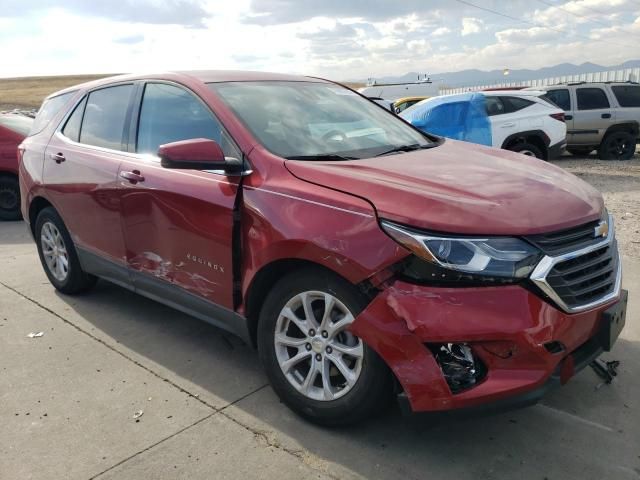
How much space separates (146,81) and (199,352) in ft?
6.08

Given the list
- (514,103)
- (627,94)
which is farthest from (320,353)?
(627,94)

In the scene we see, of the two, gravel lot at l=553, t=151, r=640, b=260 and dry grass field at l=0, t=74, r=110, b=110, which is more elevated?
dry grass field at l=0, t=74, r=110, b=110

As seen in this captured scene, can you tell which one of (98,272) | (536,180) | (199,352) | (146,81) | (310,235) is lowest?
(199,352)

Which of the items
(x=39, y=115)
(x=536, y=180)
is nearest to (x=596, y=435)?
(x=536, y=180)

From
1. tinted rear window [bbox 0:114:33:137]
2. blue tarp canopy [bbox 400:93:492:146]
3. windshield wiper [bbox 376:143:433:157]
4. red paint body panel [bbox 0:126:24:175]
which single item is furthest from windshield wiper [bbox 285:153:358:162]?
blue tarp canopy [bbox 400:93:492:146]

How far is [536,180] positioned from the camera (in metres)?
2.92

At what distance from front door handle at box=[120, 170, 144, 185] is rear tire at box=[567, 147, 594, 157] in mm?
12314

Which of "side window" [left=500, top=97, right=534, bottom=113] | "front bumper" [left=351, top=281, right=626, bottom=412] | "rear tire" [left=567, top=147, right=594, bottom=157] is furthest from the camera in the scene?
"rear tire" [left=567, top=147, right=594, bottom=157]

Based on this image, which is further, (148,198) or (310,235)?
(148,198)

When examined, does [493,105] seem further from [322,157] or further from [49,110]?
[322,157]

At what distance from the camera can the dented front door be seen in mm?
3174

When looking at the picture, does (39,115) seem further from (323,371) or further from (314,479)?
(314,479)

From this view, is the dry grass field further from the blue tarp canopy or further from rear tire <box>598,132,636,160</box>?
rear tire <box>598,132,636,160</box>

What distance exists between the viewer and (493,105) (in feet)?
36.4
